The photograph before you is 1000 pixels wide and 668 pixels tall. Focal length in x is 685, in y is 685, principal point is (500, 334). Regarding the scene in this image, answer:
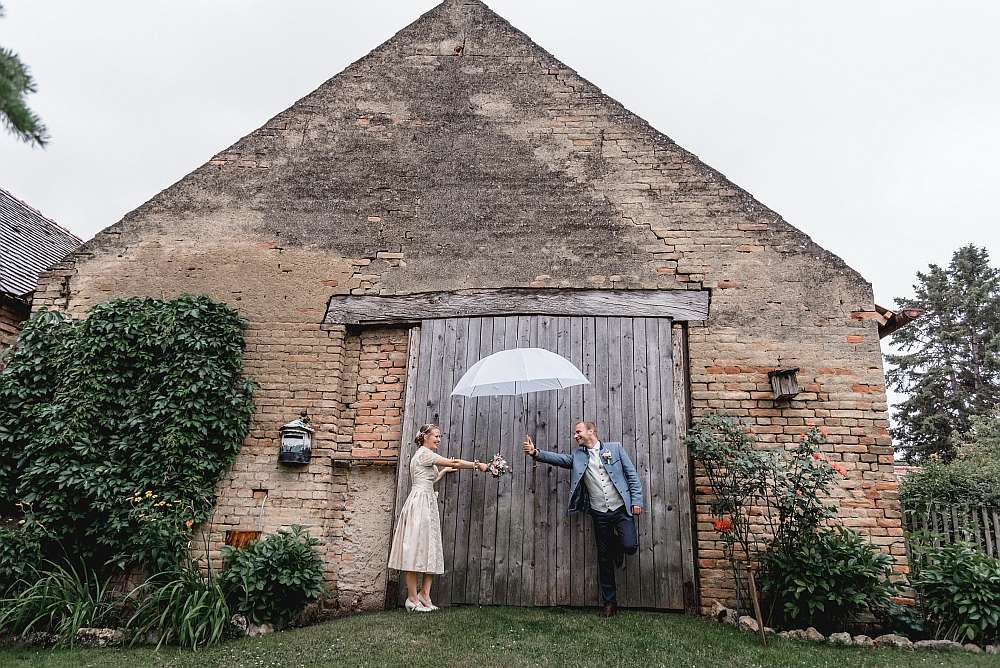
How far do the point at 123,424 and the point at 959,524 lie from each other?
29.4ft

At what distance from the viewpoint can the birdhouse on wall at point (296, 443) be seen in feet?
22.7

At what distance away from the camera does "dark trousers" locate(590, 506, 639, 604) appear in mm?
5957

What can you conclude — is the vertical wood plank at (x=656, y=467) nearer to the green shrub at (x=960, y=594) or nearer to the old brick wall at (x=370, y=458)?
the green shrub at (x=960, y=594)

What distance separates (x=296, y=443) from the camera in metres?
6.95

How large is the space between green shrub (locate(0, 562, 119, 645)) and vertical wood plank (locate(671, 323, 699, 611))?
513cm

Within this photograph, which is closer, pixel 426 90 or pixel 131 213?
pixel 131 213

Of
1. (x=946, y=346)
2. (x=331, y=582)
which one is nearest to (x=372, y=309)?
(x=331, y=582)

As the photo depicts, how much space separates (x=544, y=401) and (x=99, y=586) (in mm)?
4592

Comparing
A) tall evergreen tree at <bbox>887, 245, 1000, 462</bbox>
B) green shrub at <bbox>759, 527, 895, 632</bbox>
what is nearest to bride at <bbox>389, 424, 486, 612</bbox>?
green shrub at <bbox>759, 527, 895, 632</bbox>

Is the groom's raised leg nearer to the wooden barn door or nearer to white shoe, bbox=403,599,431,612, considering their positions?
the wooden barn door

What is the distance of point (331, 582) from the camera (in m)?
6.65

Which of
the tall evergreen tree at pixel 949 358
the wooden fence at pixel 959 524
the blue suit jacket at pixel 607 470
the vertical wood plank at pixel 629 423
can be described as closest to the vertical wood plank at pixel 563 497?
the blue suit jacket at pixel 607 470

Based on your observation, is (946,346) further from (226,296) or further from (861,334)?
(226,296)

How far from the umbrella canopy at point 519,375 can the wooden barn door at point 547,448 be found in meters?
0.69
